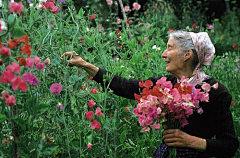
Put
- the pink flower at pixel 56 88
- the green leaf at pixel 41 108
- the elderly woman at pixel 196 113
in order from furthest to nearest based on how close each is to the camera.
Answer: the elderly woman at pixel 196 113
the pink flower at pixel 56 88
the green leaf at pixel 41 108

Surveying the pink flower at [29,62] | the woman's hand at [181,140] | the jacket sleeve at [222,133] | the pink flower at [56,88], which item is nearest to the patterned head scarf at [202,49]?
the jacket sleeve at [222,133]

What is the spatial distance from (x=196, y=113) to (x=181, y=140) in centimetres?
25

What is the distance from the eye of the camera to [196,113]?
6.29ft

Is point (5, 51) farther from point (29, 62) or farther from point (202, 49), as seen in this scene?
point (202, 49)

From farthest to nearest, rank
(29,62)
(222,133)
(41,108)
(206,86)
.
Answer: (222,133), (206,86), (41,108), (29,62)

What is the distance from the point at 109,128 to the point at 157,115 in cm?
40

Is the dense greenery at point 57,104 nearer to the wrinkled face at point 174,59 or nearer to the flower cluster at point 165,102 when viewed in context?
the flower cluster at point 165,102

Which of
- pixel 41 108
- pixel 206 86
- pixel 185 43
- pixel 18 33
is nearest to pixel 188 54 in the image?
pixel 185 43

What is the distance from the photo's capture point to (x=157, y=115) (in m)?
1.52

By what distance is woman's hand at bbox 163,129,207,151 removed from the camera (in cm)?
170

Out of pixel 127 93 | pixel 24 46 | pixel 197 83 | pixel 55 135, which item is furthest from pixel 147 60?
pixel 24 46

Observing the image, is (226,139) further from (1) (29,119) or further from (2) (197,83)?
(1) (29,119)

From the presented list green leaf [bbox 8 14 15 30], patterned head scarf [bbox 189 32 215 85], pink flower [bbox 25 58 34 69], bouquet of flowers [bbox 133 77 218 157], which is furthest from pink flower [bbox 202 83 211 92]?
green leaf [bbox 8 14 15 30]

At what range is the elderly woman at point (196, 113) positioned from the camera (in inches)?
71.1
